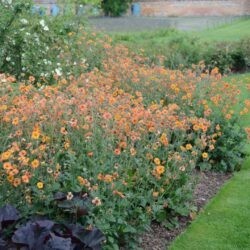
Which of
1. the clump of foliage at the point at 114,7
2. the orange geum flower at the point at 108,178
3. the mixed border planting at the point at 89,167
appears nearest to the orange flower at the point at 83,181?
the mixed border planting at the point at 89,167

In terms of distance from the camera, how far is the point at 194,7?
29.3 meters

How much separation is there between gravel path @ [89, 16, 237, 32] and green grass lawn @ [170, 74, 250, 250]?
15.9 metres

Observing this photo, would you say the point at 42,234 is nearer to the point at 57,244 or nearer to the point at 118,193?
the point at 57,244

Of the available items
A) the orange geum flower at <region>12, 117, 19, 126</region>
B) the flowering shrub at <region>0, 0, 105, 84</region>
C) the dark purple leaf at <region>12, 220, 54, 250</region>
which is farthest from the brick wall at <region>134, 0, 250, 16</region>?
the dark purple leaf at <region>12, 220, 54, 250</region>

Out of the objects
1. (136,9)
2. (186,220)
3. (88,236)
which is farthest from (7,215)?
(136,9)

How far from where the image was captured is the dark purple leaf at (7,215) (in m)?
3.24

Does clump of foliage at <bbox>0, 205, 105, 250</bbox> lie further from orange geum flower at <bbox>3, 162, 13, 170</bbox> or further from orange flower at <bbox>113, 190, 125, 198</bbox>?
orange flower at <bbox>113, 190, 125, 198</bbox>

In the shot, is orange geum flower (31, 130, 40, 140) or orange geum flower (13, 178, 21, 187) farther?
orange geum flower (31, 130, 40, 140)

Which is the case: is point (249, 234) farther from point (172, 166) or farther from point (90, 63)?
point (90, 63)

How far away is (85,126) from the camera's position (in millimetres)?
3898

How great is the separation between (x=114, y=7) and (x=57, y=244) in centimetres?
2617

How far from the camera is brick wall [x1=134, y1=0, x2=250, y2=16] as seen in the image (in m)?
28.4

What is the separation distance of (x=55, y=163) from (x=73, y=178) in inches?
5.8

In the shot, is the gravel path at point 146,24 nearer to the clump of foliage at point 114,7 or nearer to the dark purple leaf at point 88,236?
the clump of foliage at point 114,7
